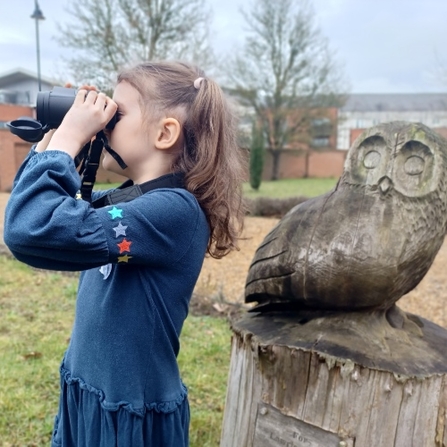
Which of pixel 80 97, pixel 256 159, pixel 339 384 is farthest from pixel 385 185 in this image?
pixel 256 159

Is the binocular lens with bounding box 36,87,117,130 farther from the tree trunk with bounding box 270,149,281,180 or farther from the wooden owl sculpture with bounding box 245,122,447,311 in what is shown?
the tree trunk with bounding box 270,149,281,180

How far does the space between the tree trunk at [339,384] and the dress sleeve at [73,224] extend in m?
0.66

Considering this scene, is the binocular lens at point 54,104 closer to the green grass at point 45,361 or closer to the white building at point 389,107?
the green grass at point 45,361

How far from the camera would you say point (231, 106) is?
140 centimetres

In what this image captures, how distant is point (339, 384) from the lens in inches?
58.7

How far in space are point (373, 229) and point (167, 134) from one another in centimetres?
74

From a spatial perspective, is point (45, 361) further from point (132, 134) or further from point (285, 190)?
point (285, 190)

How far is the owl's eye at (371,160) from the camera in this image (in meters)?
1.66

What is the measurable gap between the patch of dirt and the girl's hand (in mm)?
2995

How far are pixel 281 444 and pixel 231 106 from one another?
1046 mm

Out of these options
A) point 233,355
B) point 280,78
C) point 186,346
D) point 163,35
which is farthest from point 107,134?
point 280,78

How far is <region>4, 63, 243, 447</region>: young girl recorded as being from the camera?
1.11m

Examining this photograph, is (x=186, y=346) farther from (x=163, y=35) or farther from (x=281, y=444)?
(x=163, y=35)

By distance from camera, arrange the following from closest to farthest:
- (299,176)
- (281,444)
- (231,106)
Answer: (231,106) → (281,444) → (299,176)
